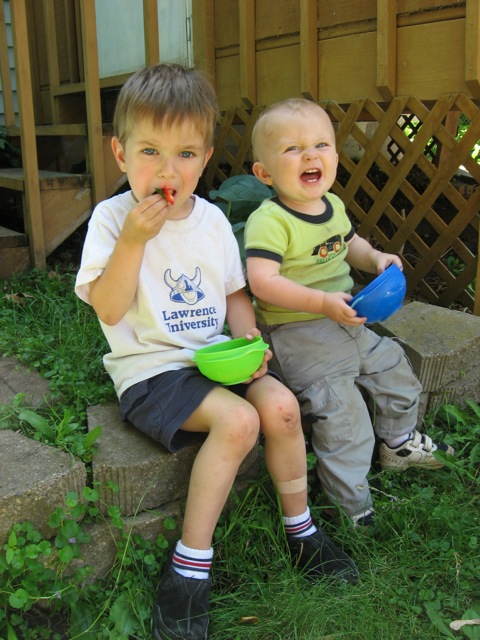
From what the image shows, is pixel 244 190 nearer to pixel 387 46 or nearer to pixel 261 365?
pixel 387 46

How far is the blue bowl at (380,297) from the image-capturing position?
6.19ft

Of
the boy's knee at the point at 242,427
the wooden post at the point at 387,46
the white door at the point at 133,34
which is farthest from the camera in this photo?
the white door at the point at 133,34

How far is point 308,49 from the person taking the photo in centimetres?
335

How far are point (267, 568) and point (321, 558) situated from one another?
153 millimetres

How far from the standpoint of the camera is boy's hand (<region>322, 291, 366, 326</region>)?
191 centimetres

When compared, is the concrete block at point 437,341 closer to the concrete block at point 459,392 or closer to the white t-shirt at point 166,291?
the concrete block at point 459,392

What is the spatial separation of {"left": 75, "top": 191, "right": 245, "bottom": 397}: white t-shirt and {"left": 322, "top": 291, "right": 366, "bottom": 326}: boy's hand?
1.05ft

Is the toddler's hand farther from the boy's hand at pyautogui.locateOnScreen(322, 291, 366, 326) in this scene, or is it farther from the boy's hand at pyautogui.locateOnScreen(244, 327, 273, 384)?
the boy's hand at pyautogui.locateOnScreen(244, 327, 273, 384)

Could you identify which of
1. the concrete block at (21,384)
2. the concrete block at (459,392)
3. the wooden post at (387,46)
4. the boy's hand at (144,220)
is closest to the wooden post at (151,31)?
the wooden post at (387,46)

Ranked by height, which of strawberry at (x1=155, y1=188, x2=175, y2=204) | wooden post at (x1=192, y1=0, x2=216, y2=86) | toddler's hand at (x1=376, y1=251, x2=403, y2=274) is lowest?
toddler's hand at (x1=376, y1=251, x2=403, y2=274)

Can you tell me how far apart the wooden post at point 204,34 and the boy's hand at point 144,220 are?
255 centimetres

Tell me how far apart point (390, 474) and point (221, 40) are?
287cm

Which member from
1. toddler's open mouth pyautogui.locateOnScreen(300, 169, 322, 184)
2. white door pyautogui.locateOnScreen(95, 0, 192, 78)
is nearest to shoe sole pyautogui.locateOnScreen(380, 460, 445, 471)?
toddler's open mouth pyautogui.locateOnScreen(300, 169, 322, 184)

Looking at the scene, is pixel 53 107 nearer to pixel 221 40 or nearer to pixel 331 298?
pixel 221 40
